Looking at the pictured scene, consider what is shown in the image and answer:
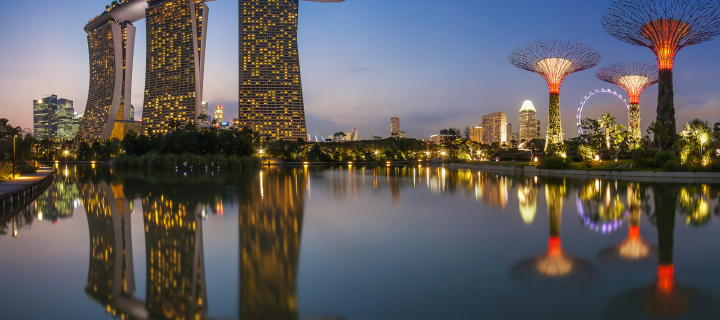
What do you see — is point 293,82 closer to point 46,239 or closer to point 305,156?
point 305,156

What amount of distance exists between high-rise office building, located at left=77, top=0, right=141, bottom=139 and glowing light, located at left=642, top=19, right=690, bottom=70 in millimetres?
121883

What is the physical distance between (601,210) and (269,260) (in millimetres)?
10368

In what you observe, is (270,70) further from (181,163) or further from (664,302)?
(664,302)

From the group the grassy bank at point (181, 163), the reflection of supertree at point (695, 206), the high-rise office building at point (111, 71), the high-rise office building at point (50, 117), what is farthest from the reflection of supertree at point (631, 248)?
the high-rise office building at point (50, 117)

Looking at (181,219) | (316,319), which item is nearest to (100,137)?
(181,219)

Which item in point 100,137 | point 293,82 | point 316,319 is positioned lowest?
point 316,319

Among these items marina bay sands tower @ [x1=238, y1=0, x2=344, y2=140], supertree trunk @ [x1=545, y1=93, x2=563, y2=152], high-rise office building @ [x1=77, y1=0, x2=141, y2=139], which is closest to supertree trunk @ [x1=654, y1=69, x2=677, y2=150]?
supertree trunk @ [x1=545, y1=93, x2=563, y2=152]

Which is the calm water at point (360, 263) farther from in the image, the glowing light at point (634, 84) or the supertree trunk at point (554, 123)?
the glowing light at point (634, 84)

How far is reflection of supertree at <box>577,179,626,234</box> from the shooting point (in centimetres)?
995

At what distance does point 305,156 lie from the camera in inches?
2948

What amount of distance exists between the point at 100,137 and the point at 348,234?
129 m

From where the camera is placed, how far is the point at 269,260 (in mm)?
6770

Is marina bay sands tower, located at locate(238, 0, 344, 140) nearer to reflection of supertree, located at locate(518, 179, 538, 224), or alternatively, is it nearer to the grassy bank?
the grassy bank

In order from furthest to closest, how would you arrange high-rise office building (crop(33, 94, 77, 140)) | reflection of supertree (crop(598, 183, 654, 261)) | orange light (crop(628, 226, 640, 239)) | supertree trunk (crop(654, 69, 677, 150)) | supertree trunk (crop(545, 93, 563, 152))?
high-rise office building (crop(33, 94, 77, 140)) < supertree trunk (crop(545, 93, 563, 152)) < supertree trunk (crop(654, 69, 677, 150)) < orange light (crop(628, 226, 640, 239)) < reflection of supertree (crop(598, 183, 654, 261))
